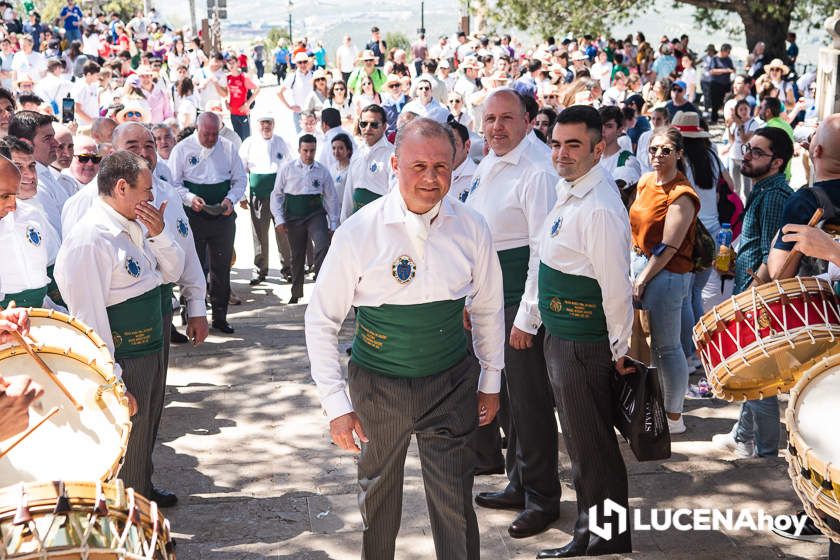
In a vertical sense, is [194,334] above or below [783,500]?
above

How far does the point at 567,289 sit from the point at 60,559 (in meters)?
2.90

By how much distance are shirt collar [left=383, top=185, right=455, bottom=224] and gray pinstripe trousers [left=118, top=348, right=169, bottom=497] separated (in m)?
1.70

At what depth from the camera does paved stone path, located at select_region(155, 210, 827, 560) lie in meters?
5.21

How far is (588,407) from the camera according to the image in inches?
199

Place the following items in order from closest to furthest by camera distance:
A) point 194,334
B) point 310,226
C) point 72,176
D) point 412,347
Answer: point 412,347, point 194,334, point 72,176, point 310,226

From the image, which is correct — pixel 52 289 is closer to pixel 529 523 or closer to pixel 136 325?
pixel 136 325

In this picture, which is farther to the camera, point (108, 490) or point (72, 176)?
point (72, 176)

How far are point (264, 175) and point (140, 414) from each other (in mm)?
6757

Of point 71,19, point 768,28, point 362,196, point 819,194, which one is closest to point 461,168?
point 362,196

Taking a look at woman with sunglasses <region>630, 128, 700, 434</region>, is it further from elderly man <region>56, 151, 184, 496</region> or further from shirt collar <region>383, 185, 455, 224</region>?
elderly man <region>56, 151, 184, 496</region>

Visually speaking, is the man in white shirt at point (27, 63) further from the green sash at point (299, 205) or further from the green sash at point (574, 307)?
the green sash at point (574, 307)

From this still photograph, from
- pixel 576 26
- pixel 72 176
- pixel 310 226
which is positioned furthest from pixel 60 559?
pixel 576 26

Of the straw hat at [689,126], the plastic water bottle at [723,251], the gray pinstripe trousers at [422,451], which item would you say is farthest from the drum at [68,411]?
the straw hat at [689,126]

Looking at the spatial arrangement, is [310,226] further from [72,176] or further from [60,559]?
[60,559]
